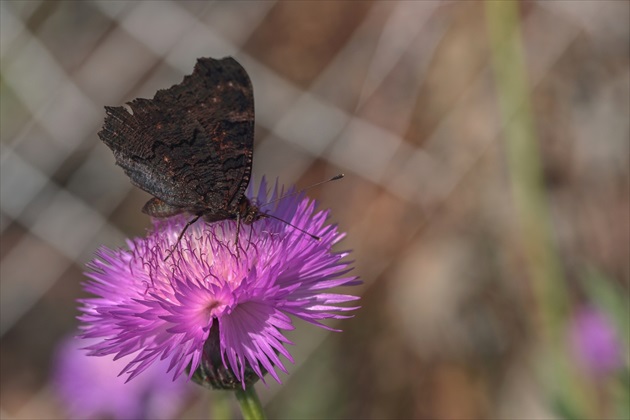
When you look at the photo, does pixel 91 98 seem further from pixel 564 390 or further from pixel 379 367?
pixel 564 390

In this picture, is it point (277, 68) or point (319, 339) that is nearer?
point (319, 339)

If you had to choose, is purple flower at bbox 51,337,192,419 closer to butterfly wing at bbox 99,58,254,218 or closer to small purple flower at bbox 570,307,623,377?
butterfly wing at bbox 99,58,254,218

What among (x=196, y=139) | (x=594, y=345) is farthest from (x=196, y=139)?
(x=594, y=345)

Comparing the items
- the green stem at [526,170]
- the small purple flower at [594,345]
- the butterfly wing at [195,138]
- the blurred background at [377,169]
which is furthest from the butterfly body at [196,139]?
the small purple flower at [594,345]

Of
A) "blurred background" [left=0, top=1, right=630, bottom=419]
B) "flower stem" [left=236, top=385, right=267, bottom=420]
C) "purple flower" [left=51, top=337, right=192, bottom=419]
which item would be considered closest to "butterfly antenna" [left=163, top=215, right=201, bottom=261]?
"flower stem" [left=236, top=385, right=267, bottom=420]

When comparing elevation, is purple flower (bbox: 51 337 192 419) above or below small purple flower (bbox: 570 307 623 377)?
below

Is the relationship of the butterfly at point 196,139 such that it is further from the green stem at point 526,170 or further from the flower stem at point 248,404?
the green stem at point 526,170

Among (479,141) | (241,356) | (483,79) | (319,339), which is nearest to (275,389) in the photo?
(319,339)
